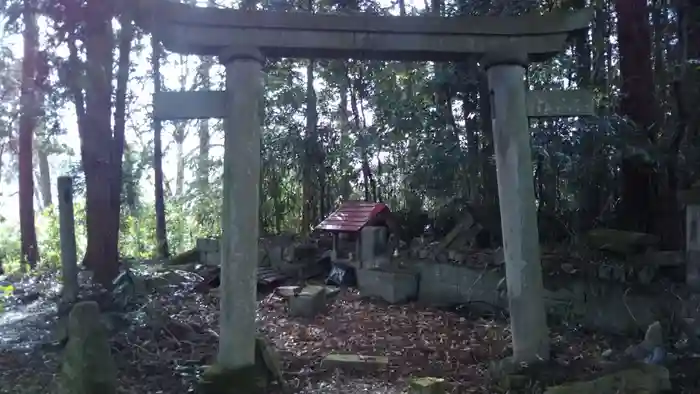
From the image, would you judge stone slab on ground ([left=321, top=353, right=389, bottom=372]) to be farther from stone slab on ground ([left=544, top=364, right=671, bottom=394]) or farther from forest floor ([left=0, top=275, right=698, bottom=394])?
stone slab on ground ([left=544, top=364, right=671, bottom=394])

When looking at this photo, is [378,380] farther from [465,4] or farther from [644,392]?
[465,4]

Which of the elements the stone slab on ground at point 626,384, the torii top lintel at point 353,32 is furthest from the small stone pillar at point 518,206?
the stone slab on ground at point 626,384

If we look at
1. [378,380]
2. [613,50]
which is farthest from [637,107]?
[378,380]

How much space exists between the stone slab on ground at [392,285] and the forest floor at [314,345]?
0.74 ft

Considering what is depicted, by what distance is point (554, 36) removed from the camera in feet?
16.2

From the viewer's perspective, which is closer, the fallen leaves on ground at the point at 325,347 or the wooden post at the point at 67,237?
the fallen leaves on ground at the point at 325,347

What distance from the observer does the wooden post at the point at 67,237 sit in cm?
642

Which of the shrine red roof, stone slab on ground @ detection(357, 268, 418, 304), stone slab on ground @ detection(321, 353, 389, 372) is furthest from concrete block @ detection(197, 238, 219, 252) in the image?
stone slab on ground @ detection(321, 353, 389, 372)

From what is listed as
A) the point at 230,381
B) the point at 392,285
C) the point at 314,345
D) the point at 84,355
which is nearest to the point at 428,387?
the point at 230,381

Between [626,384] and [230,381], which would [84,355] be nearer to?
[230,381]

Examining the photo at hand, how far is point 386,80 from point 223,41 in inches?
287

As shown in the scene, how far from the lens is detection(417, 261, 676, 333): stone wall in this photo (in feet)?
19.7

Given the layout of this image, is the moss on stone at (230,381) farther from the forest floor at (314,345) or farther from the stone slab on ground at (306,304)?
the stone slab on ground at (306,304)

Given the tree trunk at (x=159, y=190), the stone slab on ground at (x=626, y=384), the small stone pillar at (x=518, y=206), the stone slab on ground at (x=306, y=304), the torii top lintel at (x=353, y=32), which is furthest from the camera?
the tree trunk at (x=159, y=190)
